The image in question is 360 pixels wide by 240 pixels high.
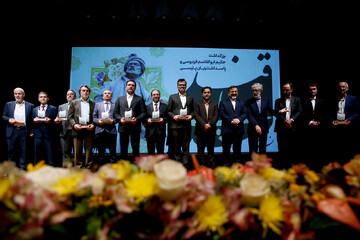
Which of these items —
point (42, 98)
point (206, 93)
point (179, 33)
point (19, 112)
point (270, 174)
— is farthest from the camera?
point (179, 33)

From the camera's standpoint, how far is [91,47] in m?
5.57

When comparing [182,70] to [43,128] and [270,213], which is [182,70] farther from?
[270,213]

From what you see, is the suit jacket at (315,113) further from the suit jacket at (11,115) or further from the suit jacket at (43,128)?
the suit jacket at (11,115)

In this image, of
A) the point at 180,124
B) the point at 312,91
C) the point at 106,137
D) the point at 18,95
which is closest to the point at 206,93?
the point at 180,124

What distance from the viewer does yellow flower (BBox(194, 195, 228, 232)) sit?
17.8 inches

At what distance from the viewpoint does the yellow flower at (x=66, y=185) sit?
0.45 m

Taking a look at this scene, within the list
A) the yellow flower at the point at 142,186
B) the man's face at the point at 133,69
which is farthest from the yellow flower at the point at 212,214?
the man's face at the point at 133,69

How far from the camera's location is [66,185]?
463mm

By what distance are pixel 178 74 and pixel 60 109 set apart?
8.95 feet

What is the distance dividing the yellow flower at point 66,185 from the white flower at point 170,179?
0.18 metres

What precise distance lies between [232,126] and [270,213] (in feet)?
11.8

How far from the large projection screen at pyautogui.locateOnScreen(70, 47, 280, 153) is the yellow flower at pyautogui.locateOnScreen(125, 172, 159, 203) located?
499 centimetres

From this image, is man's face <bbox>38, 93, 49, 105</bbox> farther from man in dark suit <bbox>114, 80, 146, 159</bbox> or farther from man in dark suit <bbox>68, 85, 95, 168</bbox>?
man in dark suit <bbox>114, 80, 146, 159</bbox>

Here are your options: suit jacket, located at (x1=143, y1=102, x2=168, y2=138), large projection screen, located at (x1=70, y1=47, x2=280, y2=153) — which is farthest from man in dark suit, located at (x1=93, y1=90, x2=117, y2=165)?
large projection screen, located at (x1=70, y1=47, x2=280, y2=153)
